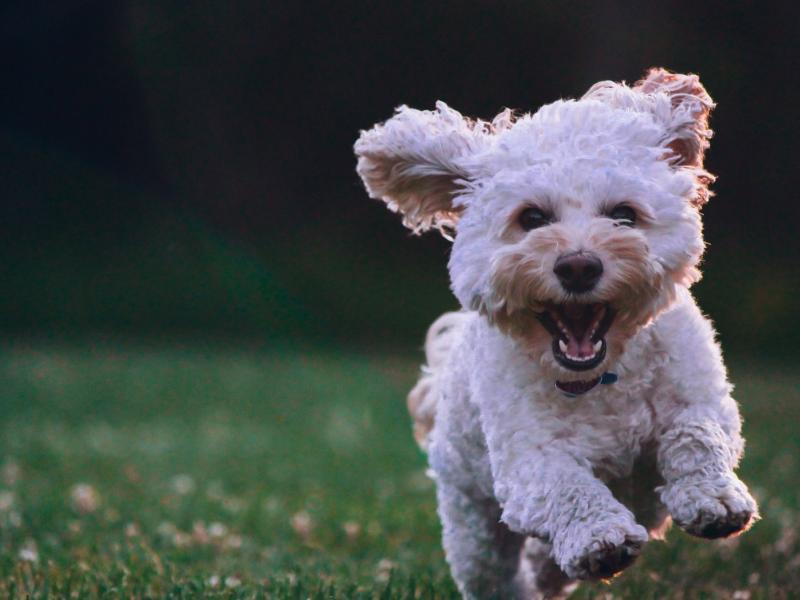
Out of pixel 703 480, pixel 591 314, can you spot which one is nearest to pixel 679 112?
pixel 591 314

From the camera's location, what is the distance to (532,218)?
12.4ft

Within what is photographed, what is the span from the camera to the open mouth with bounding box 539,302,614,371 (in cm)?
367

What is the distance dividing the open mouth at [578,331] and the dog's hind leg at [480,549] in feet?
3.52

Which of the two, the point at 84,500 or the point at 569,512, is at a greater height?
the point at 569,512

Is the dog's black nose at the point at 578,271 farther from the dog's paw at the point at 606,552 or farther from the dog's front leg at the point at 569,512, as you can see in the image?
the dog's paw at the point at 606,552

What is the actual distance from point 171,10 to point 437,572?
1705 cm

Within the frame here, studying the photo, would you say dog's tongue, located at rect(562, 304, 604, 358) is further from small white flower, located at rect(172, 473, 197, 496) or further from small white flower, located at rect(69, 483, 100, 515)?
small white flower, located at rect(172, 473, 197, 496)

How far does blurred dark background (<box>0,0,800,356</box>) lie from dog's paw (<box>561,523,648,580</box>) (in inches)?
605

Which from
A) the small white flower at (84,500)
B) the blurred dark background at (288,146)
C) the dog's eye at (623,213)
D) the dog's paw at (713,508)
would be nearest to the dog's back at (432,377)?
the dog's eye at (623,213)

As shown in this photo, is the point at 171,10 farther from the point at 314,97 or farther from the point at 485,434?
the point at 485,434

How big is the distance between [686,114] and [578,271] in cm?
83

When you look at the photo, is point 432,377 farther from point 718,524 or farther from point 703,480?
point 718,524

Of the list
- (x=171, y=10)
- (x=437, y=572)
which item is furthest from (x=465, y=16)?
(x=437, y=572)

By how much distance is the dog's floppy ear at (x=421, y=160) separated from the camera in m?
4.16
